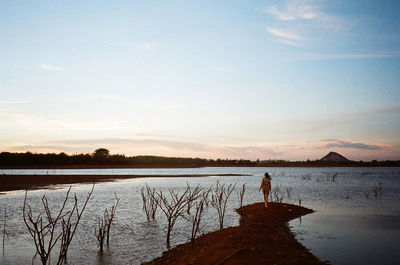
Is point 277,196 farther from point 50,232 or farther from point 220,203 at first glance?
point 50,232

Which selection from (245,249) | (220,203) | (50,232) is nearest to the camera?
(50,232)

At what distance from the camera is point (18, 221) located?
20.5 metres

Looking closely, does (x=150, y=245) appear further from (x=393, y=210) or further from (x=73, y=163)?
(x=73, y=163)

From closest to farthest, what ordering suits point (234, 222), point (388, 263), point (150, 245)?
point (388, 263) → point (150, 245) → point (234, 222)

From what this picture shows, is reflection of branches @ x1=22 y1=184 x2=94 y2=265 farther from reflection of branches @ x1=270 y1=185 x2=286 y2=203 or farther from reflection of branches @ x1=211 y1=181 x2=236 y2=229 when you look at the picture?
reflection of branches @ x1=270 y1=185 x2=286 y2=203

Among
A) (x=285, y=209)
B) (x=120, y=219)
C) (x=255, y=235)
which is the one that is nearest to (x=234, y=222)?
(x=285, y=209)

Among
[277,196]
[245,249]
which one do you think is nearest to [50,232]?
[245,249]

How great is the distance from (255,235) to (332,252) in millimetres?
3129

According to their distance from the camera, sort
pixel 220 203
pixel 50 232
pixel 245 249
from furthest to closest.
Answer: pixel 220 203 → pixel 245 249 → pixel 50 232

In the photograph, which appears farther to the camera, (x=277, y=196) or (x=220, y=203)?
(x=277, y=196)

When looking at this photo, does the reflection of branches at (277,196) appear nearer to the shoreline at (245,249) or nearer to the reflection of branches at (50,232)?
the shoreline at (245,249)

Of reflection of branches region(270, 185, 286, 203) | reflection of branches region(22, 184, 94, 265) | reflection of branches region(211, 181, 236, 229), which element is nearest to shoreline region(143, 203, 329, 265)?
reflection of branches region(211, 181, 236, 229)

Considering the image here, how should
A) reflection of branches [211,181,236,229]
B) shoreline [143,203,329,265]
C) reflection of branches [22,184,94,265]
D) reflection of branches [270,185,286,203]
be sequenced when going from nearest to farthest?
1. reflection of branches [22,184,94,265]
2. shoreline [143,203,329,265]
3. reflection of branches [211,181,236,229]
4. reflection of branches [270,185,286,203]

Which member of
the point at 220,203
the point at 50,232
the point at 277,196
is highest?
the point at 50,232
